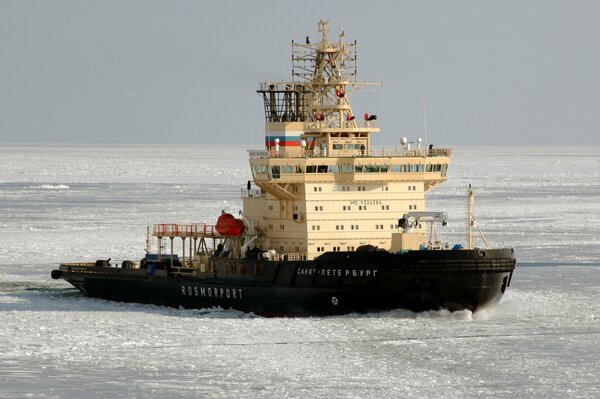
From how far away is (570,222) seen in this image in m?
65.1

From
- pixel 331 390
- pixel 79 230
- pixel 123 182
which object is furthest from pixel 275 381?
pixel 123 182

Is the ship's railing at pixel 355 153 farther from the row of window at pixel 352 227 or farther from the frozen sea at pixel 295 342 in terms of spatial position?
the frozen sea at pixel 295 342

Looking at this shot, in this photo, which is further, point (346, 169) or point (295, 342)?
point (346, 169)

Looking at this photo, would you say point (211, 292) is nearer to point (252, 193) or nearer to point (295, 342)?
point (252, 193)

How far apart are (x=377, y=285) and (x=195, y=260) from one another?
8590 mm

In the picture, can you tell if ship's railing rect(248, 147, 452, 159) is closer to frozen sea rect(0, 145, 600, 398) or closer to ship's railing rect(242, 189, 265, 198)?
ship's railing rect(242, 189, 265, 198)

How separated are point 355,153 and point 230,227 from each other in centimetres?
403

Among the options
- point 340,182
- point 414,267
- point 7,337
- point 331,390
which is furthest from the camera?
point 340,182

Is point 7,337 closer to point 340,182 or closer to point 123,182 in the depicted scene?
point 340,182

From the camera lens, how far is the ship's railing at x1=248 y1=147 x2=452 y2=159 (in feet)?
122

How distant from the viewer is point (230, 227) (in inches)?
1511

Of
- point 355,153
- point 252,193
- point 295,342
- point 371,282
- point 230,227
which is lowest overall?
point 295,342

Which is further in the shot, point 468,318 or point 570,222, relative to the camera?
point 570,222

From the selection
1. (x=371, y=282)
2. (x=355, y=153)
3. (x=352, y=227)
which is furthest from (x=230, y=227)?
(x=371, y=282)
